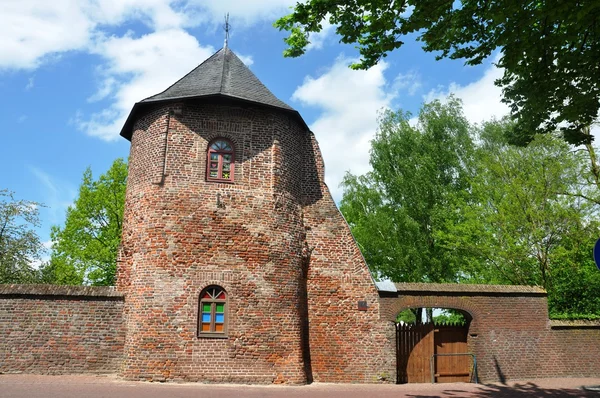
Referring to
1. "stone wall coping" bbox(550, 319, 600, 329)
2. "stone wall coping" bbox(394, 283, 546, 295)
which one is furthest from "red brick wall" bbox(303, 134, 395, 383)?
"stone wall coping" bbox(550, 319, 600, 329)

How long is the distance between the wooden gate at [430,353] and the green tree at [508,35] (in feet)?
24.9

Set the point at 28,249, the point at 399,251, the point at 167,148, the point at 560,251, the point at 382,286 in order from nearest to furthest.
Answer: the point at 167,148, the point at 382,286, the point at 560,251, the point at 28,249, the point at 399,251

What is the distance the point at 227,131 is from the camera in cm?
1377

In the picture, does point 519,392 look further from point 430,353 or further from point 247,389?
point 247,389

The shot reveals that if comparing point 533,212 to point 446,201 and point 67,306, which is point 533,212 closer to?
point 446,201

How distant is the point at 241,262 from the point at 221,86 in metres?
5.01

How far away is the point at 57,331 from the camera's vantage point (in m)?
12.2

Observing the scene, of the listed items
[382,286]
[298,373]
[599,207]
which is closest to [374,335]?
[382,286]

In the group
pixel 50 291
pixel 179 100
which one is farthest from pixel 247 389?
pixel 179 100

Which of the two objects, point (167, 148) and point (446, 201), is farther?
point (446, 201)

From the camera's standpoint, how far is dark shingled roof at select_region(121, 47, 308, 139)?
13.7 m

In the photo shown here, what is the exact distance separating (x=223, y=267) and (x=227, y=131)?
378 cm

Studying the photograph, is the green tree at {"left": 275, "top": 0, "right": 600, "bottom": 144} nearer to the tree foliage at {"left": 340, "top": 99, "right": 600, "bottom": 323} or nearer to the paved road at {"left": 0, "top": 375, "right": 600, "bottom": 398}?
the paved road at {"left": 0, "top": 375, "right": 600, "bottom": 398}

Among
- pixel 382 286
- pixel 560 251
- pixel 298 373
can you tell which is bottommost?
pixel 298 373
